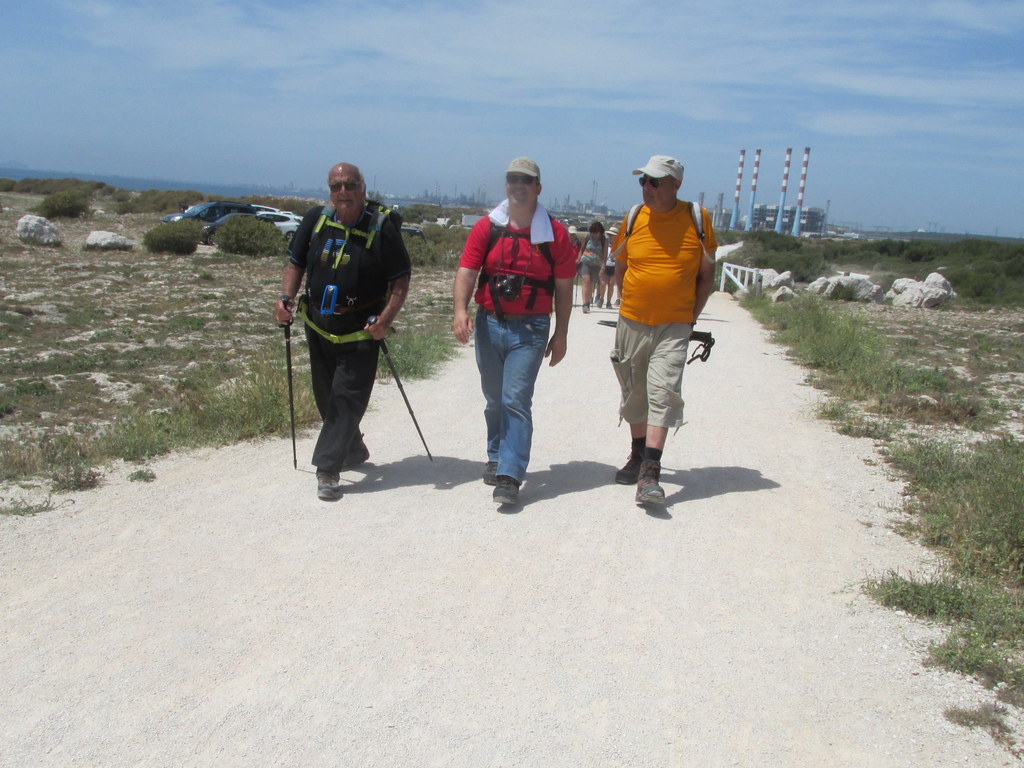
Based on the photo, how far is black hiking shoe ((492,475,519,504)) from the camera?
5.18 m

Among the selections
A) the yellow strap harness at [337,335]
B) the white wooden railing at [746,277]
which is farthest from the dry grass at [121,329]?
the white wooden railing at [746,277]

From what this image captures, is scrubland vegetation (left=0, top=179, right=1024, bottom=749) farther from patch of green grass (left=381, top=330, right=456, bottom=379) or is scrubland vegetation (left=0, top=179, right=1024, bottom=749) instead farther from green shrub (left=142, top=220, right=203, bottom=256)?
green shrub (left=142, top=220, right=203, bottom=256)

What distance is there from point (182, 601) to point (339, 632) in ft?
2.60

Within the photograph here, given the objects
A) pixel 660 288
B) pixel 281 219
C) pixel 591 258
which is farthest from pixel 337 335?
pixel 281 219

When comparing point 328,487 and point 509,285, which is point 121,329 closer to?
point 328,487

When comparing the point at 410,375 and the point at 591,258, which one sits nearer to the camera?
the point at 410,375

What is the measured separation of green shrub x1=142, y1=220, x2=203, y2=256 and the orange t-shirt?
22.8 meters

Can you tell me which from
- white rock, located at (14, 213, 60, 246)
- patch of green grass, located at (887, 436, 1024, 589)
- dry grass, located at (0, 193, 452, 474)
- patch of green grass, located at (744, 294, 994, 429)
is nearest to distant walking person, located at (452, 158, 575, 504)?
patch of green grass, located at (887, 436, 1024, 589)

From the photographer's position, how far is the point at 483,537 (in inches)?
189

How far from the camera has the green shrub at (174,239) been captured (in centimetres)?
2533

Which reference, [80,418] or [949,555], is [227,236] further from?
[949,555]

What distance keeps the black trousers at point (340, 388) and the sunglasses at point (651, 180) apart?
6.30ft

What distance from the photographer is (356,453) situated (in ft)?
19.5

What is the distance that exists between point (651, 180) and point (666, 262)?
50 cm
